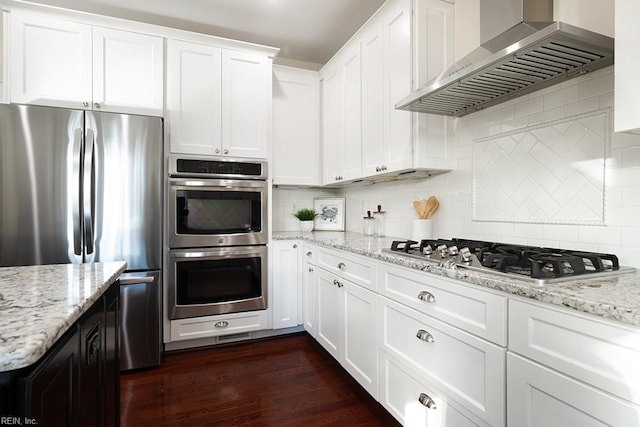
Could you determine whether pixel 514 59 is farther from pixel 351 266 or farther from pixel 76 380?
pixel 76 380

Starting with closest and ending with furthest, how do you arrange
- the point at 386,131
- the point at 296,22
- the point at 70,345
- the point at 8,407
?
1. the point at 8,407
2. the point at 70,345
3. the point at 386,131
4. the point at 296,22

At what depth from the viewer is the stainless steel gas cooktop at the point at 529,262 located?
1.08 meters

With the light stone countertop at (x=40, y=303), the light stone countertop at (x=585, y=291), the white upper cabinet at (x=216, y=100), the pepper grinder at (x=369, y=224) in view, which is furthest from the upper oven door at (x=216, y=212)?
the light stone countertop at (x=585, y=291)

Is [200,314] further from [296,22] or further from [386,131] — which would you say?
[296,22]

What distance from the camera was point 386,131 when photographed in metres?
2.29

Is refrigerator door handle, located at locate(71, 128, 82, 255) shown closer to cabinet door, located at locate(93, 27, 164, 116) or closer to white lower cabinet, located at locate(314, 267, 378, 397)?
cabinet door, located at locate(93, 27, 164, 116)

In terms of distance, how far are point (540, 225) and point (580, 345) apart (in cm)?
87

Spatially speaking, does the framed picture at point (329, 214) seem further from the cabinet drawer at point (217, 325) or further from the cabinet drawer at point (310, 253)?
the cabinet drawer at point (217, 325)

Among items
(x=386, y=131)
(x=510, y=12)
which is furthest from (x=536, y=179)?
(x=386, y=131)

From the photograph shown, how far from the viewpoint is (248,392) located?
82.9 inches

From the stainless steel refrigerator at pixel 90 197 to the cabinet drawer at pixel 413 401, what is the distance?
1.68m


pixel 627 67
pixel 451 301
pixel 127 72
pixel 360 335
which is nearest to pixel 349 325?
pixel 360 335

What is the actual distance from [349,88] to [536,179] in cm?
163

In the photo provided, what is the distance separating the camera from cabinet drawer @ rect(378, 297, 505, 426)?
3.69 feet
